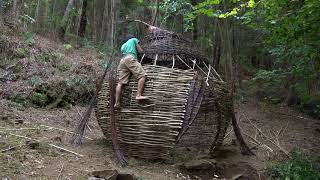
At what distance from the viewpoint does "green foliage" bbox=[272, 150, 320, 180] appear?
257 inches

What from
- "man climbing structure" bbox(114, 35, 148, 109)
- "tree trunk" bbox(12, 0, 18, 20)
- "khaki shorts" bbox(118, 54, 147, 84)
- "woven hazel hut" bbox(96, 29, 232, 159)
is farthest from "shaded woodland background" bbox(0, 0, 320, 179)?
"khaki shorts" bbox(118, 54, 147, 84)

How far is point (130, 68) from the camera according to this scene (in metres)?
6.44

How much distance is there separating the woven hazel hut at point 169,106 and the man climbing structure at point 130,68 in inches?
4.2

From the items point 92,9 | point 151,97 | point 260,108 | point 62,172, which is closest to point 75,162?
point 62,172

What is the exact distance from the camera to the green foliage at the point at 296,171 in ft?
21.4

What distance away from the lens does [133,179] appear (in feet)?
17.4

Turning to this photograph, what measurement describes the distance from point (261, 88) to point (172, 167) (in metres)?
12.4

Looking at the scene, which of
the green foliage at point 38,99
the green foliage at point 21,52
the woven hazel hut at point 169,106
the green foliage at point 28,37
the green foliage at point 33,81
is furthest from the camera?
the green foliage at point 28,37

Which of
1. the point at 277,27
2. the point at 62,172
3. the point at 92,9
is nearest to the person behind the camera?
the point at 62,172

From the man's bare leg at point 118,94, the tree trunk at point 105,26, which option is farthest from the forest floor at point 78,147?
the tree trunk at point 105,26

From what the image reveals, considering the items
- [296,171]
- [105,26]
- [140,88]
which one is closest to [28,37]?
[105,26]

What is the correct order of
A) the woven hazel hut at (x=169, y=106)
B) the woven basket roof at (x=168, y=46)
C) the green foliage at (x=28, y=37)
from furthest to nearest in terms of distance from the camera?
1. the green foliage at (x=28, y=37)
2. the woven basket roof at (x=168, y=46)
3. the woven hazel hut at (x=169, y=106)

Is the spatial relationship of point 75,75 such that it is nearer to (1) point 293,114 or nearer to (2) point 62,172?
(2) point 62,172

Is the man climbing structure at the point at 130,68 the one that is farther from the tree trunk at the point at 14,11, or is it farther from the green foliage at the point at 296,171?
the tree trunk at the point at 14,11
